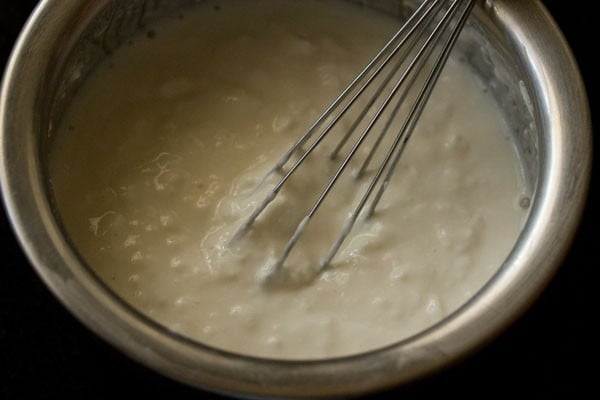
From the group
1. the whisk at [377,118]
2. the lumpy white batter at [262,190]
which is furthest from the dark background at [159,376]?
the whisk at [377,118]

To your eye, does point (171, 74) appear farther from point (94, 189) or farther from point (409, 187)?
point (409, 187)

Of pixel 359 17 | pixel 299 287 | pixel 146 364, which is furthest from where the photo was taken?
pixel 359 17

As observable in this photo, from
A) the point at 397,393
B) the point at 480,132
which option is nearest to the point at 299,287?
the point at 397,393

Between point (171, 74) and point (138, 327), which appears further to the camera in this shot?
point (171, 74)

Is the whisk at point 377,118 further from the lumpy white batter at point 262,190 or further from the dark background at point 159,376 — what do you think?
the dark background at point 159,376

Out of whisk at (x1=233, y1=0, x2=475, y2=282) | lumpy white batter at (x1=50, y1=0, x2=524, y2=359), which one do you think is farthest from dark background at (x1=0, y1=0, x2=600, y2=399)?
whisk at (x1=233, y1=0, x2=475, y2=282)

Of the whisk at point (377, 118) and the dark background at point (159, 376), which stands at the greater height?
the whisk at point (377, 118)

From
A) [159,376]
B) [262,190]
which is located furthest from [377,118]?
[159,376]

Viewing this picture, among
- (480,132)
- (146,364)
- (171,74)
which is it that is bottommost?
(146,364)
